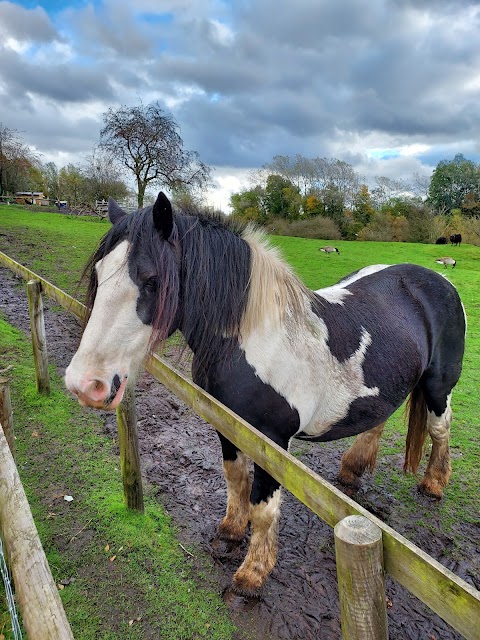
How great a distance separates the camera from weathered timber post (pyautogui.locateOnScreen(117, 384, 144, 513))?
2762mm

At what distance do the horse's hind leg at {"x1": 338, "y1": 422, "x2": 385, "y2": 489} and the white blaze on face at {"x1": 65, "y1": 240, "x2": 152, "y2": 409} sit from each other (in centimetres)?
253

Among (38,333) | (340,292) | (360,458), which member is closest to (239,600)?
(360,458)

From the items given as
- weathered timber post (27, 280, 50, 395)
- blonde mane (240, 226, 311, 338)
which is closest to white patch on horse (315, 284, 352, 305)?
blonde mane (240, 226, 311, 338)

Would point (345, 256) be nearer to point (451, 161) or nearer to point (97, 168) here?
point (97, 168)

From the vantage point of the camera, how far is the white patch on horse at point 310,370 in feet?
7.25

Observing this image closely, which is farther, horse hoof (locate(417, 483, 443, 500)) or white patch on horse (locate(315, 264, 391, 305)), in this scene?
horse hoof (locate(417, 483, 443, 500))

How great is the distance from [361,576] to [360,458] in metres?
2.73

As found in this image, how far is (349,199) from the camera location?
115 feet

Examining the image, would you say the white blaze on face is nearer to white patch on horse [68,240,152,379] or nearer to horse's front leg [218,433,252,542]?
white patch on horse [68,240,152,379]

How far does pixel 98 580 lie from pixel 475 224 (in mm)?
32542

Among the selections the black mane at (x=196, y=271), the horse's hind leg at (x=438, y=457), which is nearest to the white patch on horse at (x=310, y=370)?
the black mane at (x=196, y=271)

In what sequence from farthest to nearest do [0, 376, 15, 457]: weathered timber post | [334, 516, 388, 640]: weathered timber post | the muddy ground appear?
[0, 376, 15, 457]: weathered timber post, the muddy ground, [334, 516, 388, 640]: weathered timber post

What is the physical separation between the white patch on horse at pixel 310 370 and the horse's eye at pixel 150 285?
2.02 feet

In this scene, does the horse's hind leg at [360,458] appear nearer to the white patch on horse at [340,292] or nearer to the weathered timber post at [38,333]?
the white patch on horse at [340,292]
